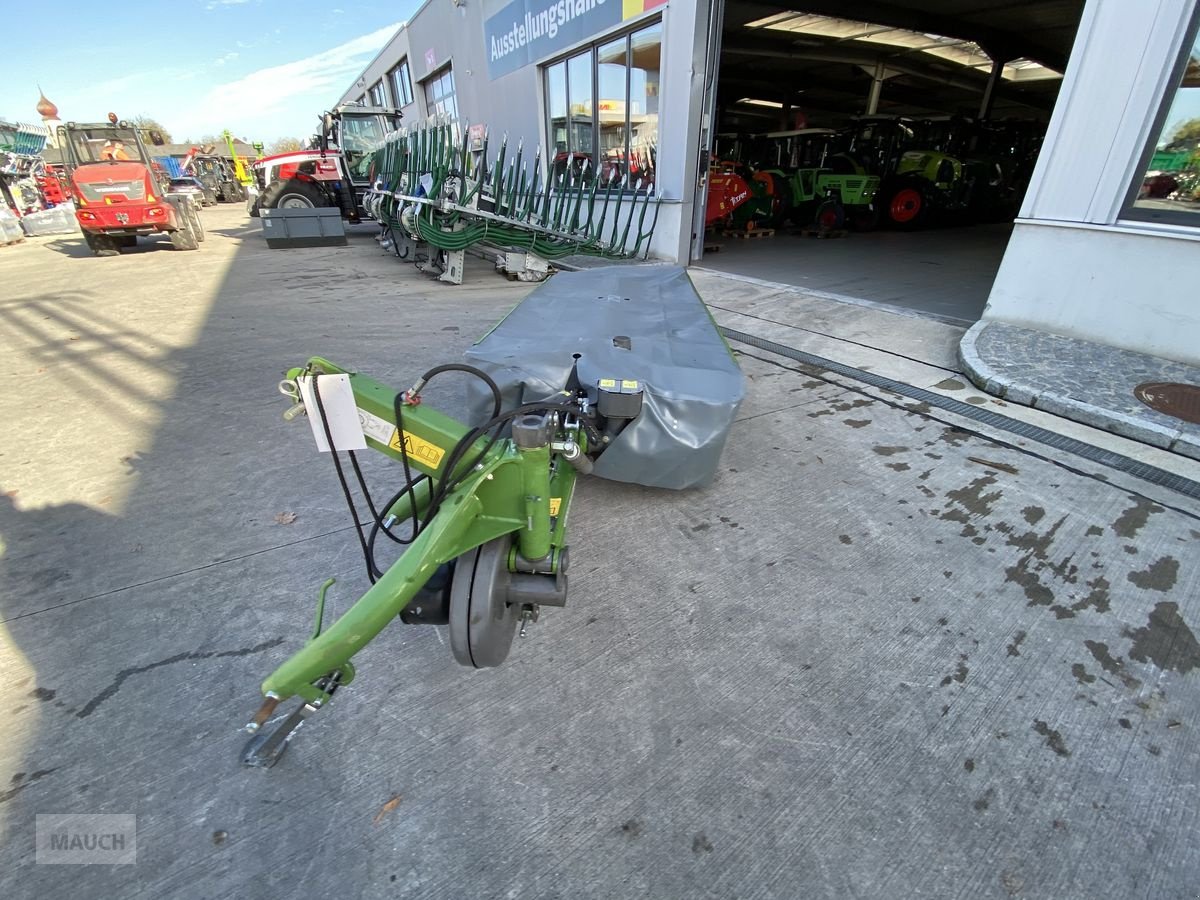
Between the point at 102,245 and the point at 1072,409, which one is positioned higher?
the point at 1072,409

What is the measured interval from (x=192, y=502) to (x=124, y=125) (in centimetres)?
1259

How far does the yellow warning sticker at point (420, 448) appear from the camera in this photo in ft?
4.96

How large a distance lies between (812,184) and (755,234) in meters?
1.48

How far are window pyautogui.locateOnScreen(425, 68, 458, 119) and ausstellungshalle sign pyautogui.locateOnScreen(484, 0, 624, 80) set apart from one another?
3.54 meters

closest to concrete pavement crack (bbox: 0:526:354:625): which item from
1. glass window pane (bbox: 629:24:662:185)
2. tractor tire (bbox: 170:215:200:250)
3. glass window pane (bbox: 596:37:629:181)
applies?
glass window pane (bbox: 629:24:662:185)

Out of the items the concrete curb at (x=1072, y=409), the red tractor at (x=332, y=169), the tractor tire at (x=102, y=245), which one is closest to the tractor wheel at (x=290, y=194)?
the red tractor at (x=332, y=169)

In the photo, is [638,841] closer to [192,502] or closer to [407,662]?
[407,662]

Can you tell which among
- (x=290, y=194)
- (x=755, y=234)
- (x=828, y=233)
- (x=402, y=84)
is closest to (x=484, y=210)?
(x=755, y=234)

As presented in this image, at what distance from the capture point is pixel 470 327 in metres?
5.38

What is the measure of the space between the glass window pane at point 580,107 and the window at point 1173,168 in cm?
775

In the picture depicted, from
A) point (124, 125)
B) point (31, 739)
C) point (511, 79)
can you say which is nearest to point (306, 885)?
point (31, 739)

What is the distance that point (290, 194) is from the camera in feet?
40.9

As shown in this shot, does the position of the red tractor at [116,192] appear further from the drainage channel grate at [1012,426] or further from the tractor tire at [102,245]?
the drainage channel grate at [1012,426]

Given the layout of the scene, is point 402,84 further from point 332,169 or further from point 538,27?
point 538,27
